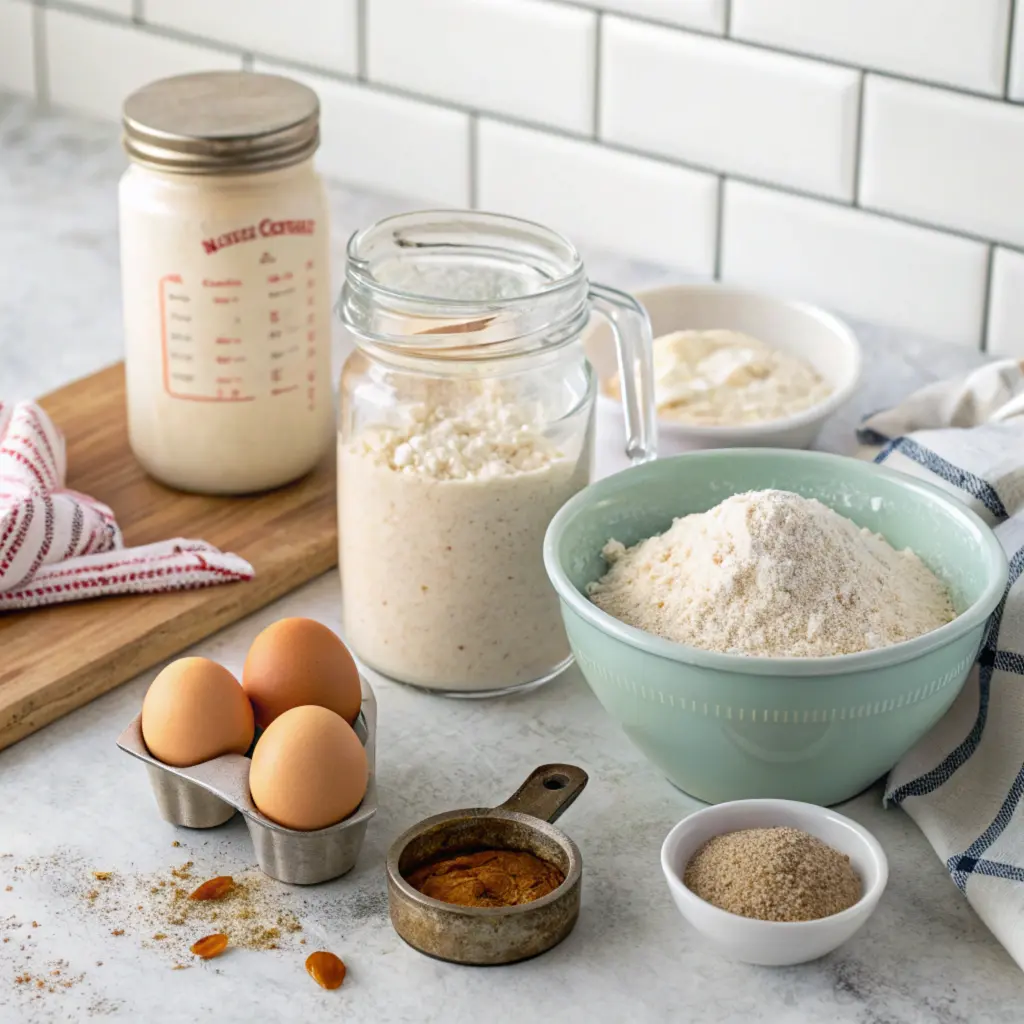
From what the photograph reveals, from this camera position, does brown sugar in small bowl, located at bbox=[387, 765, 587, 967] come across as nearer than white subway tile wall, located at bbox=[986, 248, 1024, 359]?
Yes

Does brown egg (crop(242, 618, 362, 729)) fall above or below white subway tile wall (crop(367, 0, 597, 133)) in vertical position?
below

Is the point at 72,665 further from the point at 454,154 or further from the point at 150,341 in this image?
the point at 454,154

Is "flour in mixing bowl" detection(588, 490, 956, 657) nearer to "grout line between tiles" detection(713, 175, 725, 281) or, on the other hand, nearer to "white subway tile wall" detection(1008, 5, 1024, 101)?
"white subway tile wall" detection(1008, 5, 1024, 101)

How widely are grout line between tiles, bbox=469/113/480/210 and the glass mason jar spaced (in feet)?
1.92

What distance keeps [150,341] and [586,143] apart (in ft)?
1.77

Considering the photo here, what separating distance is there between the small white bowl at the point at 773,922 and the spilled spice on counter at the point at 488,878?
0.06 m

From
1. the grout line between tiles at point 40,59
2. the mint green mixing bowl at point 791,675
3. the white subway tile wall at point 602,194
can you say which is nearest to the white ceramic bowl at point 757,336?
the mint green mixing bowl at point 791,675

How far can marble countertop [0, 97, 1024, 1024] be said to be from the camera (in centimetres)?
78

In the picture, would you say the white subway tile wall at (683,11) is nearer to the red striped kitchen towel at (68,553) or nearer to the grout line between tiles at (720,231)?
the grout line between tiles at (720,231)

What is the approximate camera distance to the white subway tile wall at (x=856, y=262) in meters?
1.38

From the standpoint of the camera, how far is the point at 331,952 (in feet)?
2.67

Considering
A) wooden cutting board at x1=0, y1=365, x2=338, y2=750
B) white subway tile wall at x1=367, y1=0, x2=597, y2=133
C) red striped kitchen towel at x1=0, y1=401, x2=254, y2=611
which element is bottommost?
wooden cutting board at x1=0, y1=365, x2=338, y2=750

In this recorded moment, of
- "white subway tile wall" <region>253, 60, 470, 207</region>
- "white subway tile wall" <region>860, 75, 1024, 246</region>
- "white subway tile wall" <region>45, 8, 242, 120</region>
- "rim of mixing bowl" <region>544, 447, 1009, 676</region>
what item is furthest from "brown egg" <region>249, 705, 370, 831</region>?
"white subway tile wall" <region>45, 8, 242, 120</region>

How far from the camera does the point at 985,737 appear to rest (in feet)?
3.02
